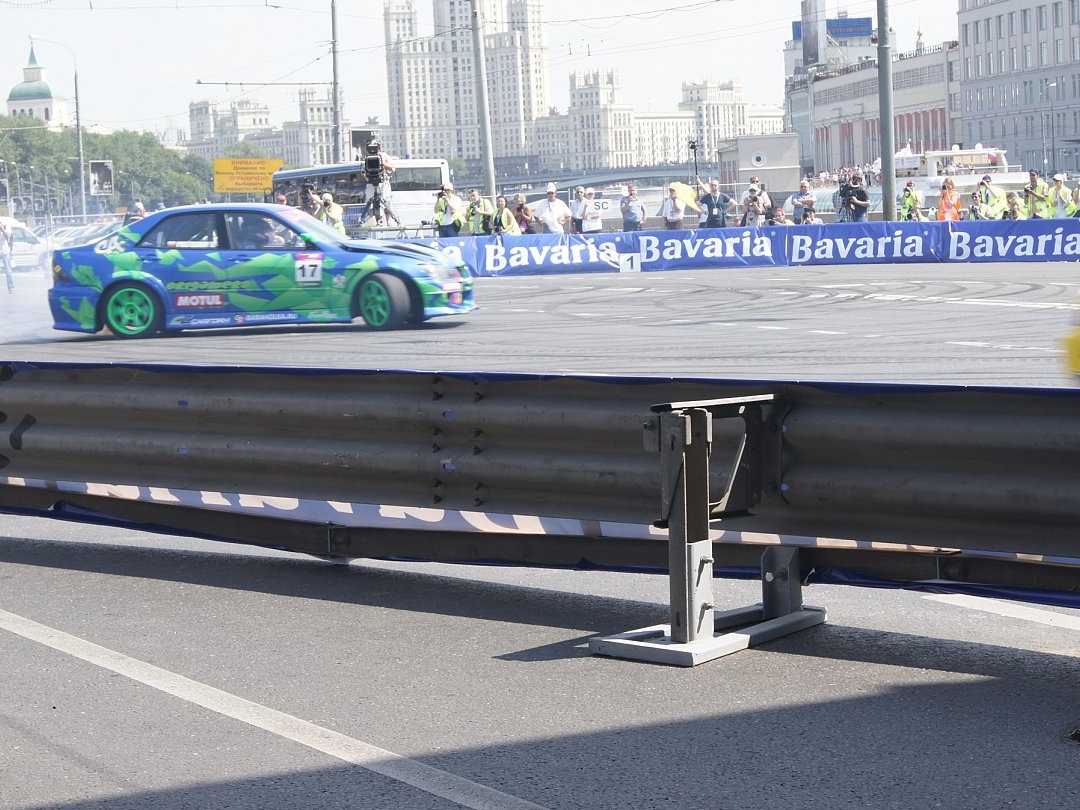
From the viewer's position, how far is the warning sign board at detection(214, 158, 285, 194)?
76.4 meters

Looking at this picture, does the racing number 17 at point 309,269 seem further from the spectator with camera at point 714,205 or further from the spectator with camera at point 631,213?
the spectator with camera at point 714,205

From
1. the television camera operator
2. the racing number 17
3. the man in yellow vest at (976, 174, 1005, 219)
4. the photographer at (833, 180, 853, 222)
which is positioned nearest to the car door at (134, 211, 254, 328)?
the racing number 17

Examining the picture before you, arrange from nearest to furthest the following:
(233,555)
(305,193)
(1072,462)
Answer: (1072,462) → (233,555) → (305,193)

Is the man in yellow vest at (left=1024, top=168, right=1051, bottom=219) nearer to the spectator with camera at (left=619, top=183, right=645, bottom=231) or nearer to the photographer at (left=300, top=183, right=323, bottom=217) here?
the spectator with camera at (left=619, top=183, right=645, bottom=231)

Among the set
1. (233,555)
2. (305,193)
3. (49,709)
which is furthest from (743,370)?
(305,193)

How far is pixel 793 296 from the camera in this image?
2212 cm

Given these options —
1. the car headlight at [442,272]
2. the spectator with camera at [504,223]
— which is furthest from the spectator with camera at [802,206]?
the car headlight at [442,272]

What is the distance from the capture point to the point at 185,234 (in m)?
18.4

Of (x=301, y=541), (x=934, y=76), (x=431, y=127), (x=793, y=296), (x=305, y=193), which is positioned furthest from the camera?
(x=431, y=127)

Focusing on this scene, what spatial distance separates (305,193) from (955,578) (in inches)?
1132

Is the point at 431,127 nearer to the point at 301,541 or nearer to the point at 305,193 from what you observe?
the point at 305,193

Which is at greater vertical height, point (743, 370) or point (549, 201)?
point (549, 201)

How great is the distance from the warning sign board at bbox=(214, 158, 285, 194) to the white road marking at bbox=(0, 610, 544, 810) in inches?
2816

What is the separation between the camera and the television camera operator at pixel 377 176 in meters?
35.2
